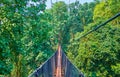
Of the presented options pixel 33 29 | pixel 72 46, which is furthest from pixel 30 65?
pixel 33 29

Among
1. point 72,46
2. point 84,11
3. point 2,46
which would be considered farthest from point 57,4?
point 2,46

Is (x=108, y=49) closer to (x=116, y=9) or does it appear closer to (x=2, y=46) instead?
(x=116, y=9)

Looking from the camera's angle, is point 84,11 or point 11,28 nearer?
point 11,28

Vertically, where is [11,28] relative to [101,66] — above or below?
above

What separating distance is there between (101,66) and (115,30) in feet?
8.99

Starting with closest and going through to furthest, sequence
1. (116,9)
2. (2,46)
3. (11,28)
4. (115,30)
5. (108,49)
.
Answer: (2,46) < (11,28) < (108,49) < (115,30) < (116,9)

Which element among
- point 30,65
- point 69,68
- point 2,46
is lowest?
point 30,65

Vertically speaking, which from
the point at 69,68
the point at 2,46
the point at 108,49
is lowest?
the point at 108,49

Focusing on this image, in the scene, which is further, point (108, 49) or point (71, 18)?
point (71, 18)

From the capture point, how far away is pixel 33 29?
38.5 feet

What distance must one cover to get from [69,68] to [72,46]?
17553 millimetres

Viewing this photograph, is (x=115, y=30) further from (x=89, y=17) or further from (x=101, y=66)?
(x=89, y=17)

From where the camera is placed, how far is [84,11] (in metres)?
38.3

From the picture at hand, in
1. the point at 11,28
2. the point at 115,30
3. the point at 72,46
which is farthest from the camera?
the point at 72,46
